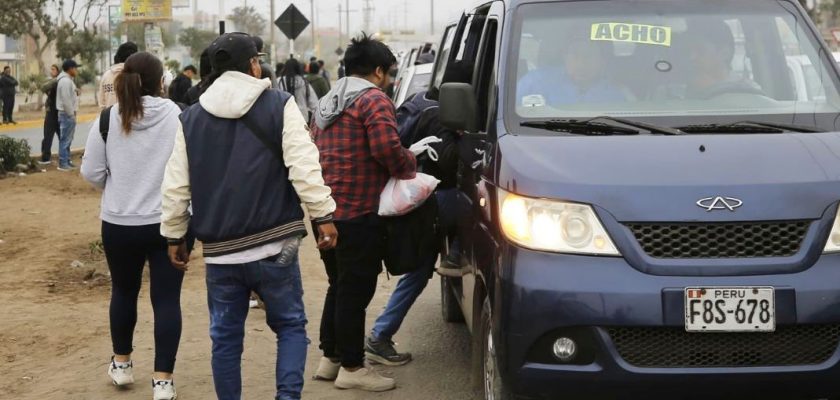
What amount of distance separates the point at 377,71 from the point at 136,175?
126 cm

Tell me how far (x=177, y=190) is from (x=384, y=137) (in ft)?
3.81

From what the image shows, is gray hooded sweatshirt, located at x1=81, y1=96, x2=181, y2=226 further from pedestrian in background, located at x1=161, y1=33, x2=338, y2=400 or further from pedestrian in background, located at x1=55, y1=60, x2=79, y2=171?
pedestrian in background, located at x1=55, y1=60, x2=79, y2=171

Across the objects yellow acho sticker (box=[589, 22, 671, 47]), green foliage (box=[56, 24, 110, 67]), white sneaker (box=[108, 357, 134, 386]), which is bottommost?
green foliage (box=[56, 24, 110, 67])

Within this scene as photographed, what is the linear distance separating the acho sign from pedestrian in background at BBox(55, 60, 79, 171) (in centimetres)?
845

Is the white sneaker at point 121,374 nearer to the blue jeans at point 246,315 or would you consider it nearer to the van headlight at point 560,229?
the blue jeans at point 246,315

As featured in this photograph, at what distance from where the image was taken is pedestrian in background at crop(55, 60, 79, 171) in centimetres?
2008

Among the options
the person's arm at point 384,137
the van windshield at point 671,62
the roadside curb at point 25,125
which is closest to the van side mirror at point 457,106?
the van windshield at point 671,62

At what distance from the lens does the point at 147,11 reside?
96.0 ft

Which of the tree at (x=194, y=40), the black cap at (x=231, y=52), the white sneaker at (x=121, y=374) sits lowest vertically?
the tree at (x=194, y=40)

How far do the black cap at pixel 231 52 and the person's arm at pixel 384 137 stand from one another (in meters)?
0.92

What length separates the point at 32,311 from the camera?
336 inches

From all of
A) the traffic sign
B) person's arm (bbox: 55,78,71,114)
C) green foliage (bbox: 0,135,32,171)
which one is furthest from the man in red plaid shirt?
the traffic sign

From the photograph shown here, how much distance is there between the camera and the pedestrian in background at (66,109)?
20078 millimetres

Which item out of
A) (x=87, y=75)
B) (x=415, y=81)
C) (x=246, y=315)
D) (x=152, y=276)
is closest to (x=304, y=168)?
(x=246, y=315)
